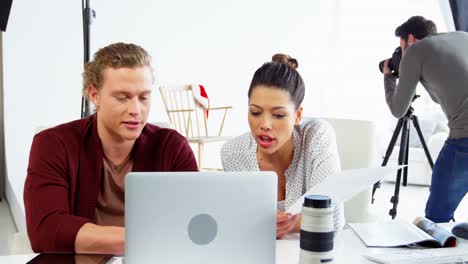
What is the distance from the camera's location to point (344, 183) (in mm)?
952

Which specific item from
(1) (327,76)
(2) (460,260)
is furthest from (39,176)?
(1) (327,76)

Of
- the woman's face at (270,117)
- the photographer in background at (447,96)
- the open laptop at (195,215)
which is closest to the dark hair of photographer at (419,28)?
the photographer in background at (447,96)

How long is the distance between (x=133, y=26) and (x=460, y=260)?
153 inches

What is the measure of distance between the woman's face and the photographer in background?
753mm

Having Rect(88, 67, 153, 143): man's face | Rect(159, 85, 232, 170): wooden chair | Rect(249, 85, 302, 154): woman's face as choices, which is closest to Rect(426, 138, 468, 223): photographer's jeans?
Rect(249, 85, 302, 154): woman's face

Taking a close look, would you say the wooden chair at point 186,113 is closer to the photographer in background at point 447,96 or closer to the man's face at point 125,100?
the photographer in background at point 447,96

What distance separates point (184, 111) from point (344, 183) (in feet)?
11.5

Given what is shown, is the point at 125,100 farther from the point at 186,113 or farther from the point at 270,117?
the point at 186,113

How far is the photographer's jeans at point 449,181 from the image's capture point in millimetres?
1855

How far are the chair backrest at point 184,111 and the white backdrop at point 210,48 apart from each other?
135 mm

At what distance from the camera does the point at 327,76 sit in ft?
20.5

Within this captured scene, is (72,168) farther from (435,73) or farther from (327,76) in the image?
(327,76)

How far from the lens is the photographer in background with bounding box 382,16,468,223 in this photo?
1869 mm

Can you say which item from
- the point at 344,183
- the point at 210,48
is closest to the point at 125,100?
the point at 344,183
